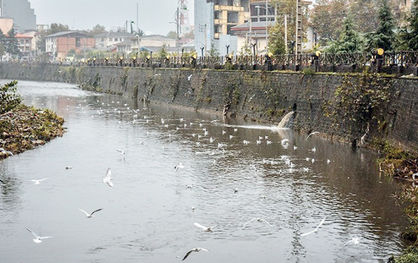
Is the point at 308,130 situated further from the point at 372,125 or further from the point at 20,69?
the point at 20,69

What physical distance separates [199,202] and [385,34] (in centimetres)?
2325

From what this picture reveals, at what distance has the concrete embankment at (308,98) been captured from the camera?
28.8 meters

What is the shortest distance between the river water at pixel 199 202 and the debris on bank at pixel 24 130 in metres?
0.72

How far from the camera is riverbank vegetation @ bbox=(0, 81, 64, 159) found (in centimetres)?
3173

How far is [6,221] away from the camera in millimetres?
19828

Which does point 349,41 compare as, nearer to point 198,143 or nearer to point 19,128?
point 198,143

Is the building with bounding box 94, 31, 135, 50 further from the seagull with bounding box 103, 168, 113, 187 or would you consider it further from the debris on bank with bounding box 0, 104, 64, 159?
the seagull with bounding box 103, 168, 113, 187

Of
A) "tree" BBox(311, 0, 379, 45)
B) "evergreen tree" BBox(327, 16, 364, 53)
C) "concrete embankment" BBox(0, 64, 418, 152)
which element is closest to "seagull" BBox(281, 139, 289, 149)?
"concrete embankment" BBox(0, 64, 418, 152)

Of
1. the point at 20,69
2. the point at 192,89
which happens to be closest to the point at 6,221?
the point at 192,89

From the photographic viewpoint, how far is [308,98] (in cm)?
3700

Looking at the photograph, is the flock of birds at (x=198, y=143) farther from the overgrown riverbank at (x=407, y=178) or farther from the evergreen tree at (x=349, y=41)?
the evergreen tree at (x=349, y=41)

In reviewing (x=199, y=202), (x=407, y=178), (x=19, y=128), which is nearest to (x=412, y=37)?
(x=407, y=178)

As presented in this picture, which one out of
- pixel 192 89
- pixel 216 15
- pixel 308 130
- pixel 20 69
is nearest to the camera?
pixel 308 130

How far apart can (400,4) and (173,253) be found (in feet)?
218
